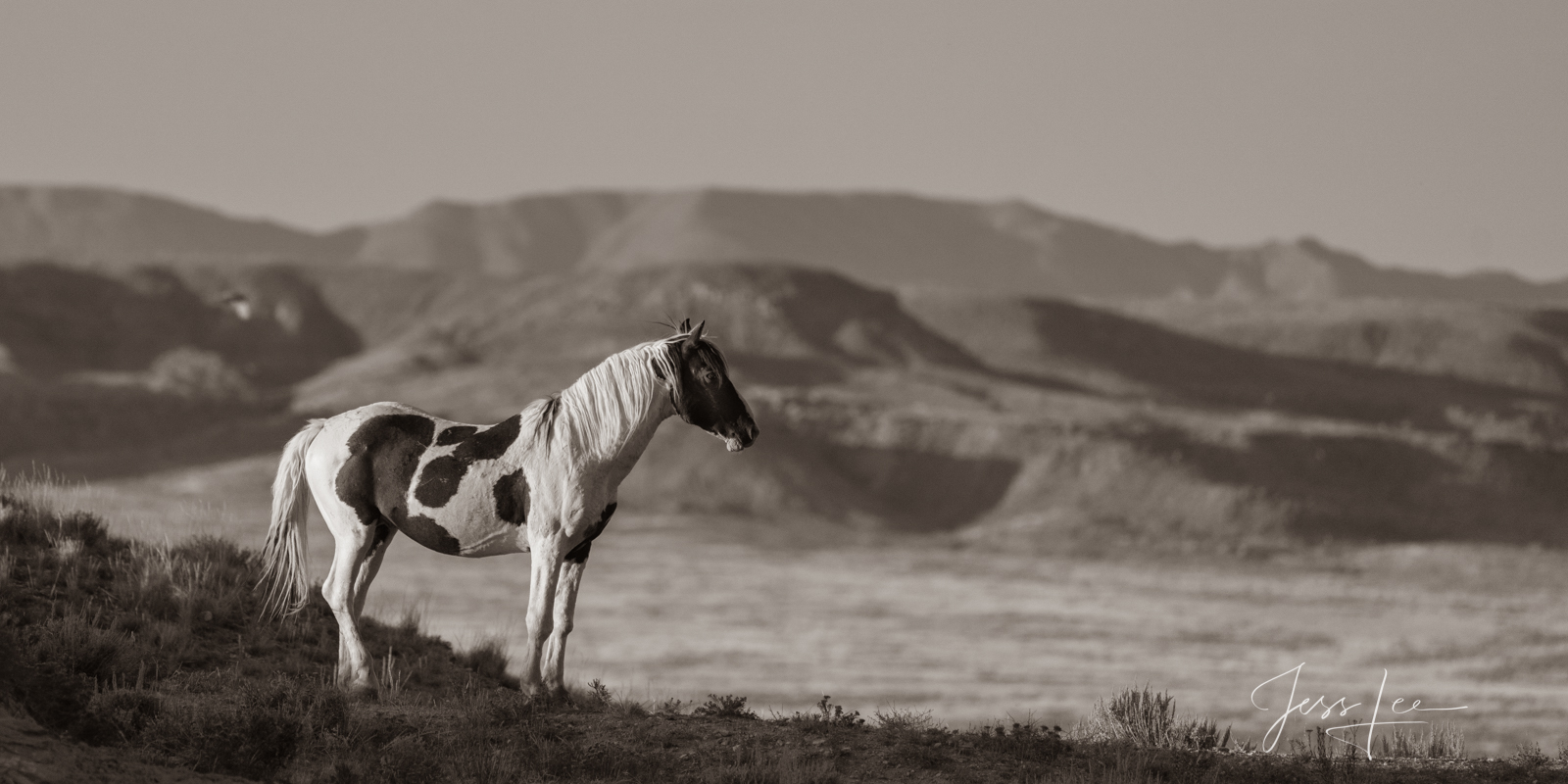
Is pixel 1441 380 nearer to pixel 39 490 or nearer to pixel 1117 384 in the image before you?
pixel 1117 384

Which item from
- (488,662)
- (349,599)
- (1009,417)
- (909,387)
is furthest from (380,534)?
(909,387)

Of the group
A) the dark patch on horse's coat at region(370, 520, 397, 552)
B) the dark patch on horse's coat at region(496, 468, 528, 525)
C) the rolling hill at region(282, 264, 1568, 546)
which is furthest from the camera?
the rolling hill at region(282, 264, 1568, 546)

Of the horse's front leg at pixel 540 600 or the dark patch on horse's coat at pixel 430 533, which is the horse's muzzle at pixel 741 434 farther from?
the dark patch on horse's coat at pixel 430 533

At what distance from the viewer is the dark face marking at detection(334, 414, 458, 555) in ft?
34.4

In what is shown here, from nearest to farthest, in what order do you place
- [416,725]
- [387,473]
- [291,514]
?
[416,725] → [387,473] → [291,514]

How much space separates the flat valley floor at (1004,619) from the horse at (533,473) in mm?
4423

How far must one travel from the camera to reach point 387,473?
1058 centimetres

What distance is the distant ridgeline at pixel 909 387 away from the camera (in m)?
76.1

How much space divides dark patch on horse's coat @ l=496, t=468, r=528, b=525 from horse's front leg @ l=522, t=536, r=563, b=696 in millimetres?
212

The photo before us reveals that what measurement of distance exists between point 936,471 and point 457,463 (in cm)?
7055

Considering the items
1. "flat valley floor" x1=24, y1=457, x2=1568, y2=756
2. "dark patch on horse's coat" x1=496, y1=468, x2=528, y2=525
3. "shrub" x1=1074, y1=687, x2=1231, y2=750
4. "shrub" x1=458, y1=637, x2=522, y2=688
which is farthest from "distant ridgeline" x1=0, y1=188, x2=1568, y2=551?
"dark patch on horse's coat" x1=496, y1=468, x2=528, y2=525

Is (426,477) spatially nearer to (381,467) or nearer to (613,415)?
(381,467)

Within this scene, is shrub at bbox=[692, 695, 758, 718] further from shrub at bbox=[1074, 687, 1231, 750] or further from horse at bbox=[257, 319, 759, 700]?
shrub at bbox=[1074, 687, 1231, 750]

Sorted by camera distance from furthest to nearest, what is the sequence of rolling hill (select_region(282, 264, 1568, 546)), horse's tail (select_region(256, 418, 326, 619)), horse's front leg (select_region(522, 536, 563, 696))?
rolling hill (select_region(282, 264, 1568, 546)) → horse's tail (select_region(256, 418, 326, 619)) → horse's front leg (select_region(522, 536, 563, 696))
